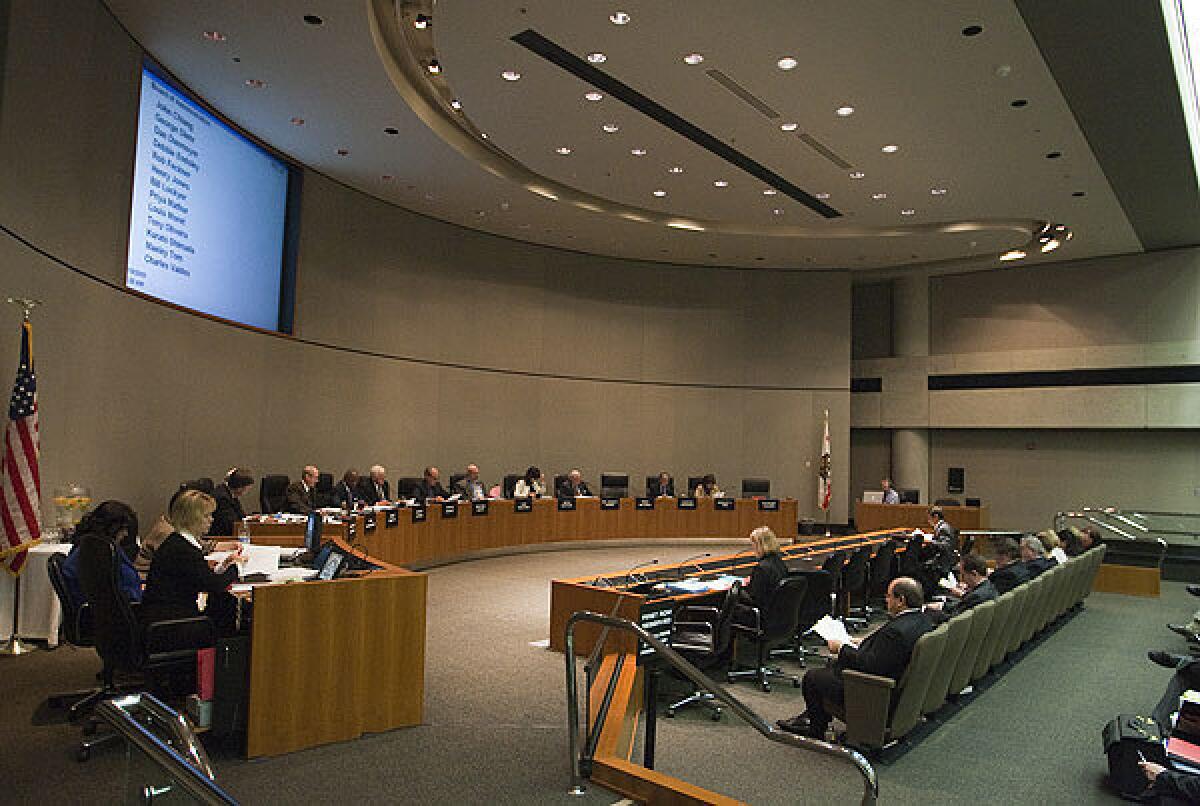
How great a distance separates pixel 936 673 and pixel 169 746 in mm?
3863

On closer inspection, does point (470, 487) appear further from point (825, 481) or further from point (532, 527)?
A: point (825, 481)

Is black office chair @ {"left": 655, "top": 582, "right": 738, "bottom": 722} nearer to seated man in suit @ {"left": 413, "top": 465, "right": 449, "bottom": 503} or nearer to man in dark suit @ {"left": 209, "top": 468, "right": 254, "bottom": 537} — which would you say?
man in dark suit @ {"left": 209, "top": 468, "right": 254, "bottom": 537}

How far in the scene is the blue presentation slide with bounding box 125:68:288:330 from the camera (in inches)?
312

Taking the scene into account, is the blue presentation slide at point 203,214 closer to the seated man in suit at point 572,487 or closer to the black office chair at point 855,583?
the seated man in suit at point 572,487

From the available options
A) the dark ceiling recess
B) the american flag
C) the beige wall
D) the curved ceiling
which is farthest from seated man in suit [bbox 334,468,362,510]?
the dark ceiling recess

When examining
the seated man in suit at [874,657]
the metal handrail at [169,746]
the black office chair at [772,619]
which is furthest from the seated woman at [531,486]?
the metal handrail at [169,746]

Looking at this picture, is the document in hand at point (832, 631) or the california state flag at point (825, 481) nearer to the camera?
the document in hand at point (832, 631)

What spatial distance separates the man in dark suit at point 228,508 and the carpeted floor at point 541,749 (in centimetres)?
153

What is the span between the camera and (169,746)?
207 cm

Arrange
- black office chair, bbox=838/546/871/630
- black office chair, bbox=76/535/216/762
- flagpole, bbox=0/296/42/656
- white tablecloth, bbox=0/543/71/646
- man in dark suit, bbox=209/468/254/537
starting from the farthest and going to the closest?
black office chair, bbox=838/546/871/630
man in dark suit, bbox=209/468/254/537
white tablecloth, bbox=0/543/71/646
flagpole, bbox=0/296/42/656
black office chair, bbox=76/535/216/762

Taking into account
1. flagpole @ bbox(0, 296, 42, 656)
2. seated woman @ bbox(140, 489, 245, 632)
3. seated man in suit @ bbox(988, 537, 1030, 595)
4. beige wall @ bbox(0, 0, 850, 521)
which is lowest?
flagpole @ bbox(0, 296, 42, 656)

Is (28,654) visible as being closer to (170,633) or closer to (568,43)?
(170,633)

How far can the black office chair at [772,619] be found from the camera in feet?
17.9

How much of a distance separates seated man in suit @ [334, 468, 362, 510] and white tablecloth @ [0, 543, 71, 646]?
3.02m
